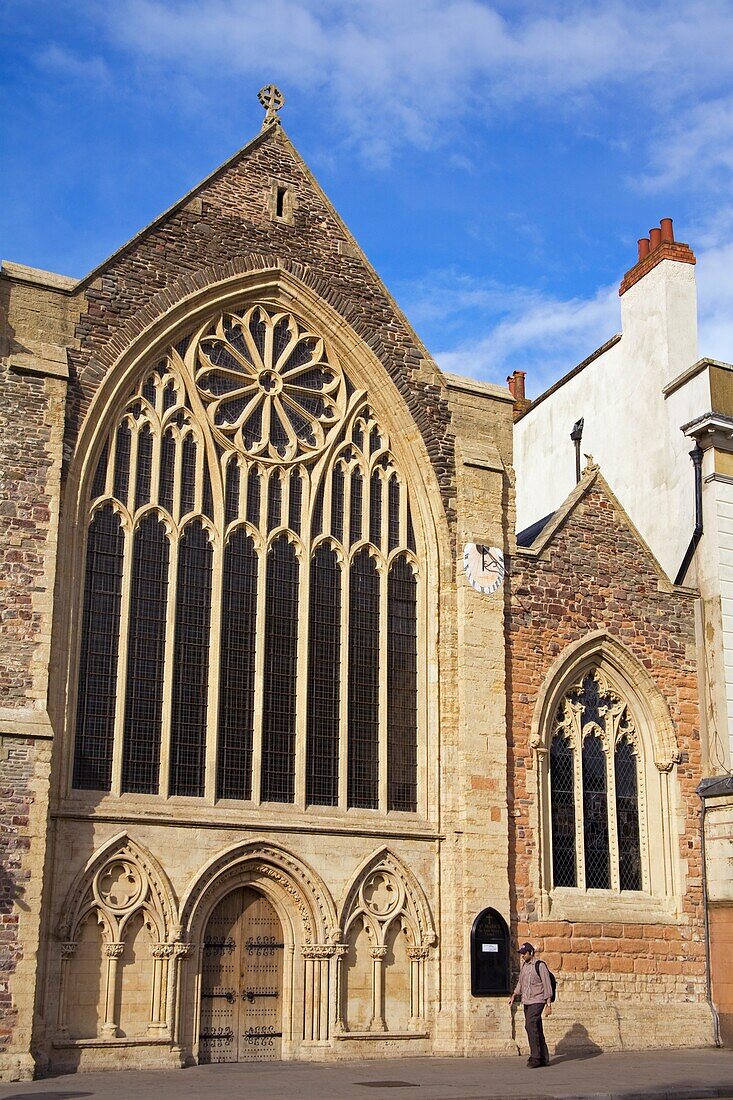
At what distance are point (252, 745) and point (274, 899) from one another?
2096 mm

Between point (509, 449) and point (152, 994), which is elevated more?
point (509, 449)

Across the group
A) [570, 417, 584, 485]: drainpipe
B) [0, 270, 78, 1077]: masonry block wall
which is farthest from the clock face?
[570, 417, 584, 485]: drainpipe

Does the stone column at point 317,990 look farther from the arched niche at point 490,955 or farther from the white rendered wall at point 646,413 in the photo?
the white rendered wall at point 646,413

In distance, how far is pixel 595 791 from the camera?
825 inches

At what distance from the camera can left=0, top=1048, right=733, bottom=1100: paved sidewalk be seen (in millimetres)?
13305

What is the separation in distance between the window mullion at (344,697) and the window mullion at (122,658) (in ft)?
10.6

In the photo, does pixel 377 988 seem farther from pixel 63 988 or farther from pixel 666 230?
pixel 666 230

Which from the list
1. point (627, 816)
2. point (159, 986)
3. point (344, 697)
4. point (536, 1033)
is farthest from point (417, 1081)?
point (627, 816)

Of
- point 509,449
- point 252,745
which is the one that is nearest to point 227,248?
point 509,449

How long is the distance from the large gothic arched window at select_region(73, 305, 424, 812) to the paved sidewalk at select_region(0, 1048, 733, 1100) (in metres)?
3.57

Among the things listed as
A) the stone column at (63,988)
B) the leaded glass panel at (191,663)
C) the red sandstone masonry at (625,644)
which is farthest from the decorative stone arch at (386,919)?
the stone column at (63,988)

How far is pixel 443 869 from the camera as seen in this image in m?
19.1

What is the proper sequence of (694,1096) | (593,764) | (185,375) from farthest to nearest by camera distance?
(593,764) → (185,375) → (694,1096)

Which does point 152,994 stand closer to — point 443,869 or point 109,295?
point 443,869
